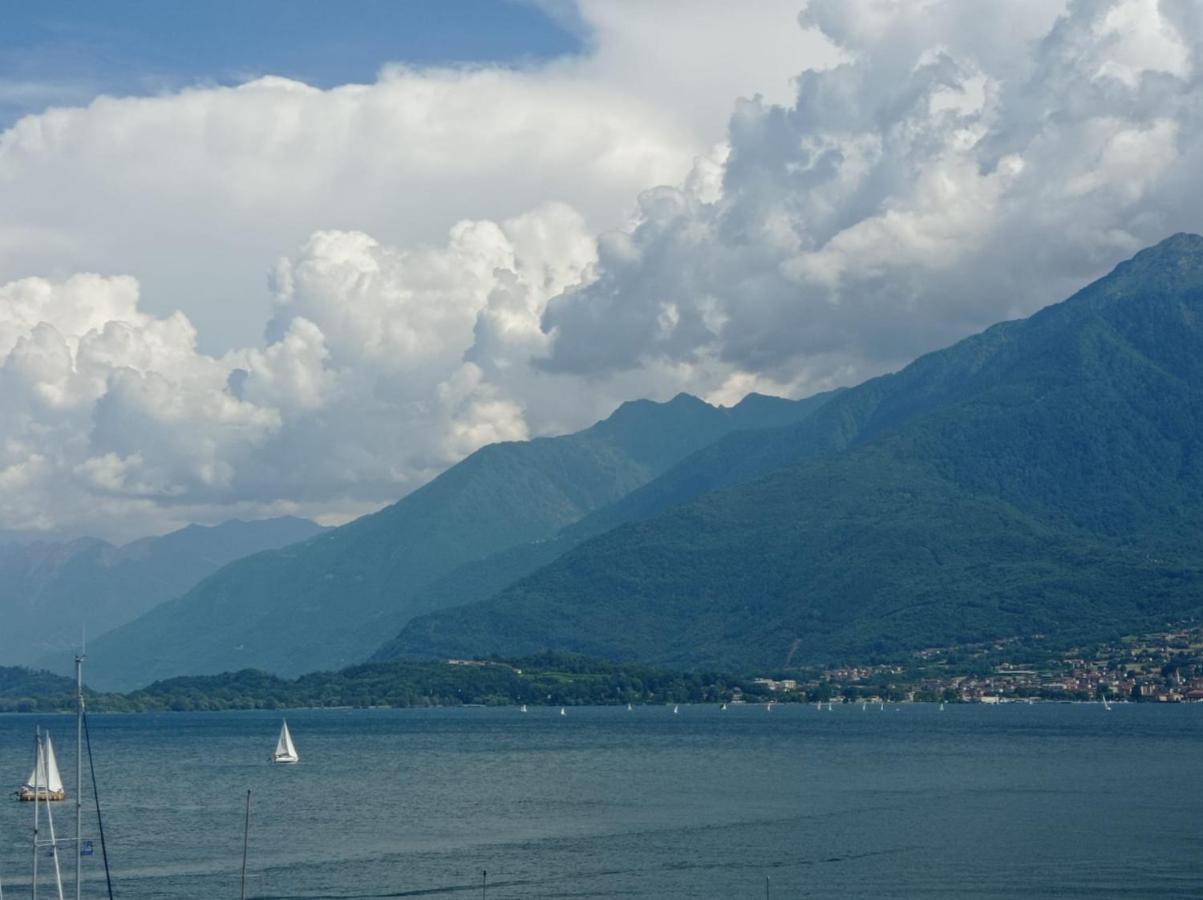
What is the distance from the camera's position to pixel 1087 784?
584 ft

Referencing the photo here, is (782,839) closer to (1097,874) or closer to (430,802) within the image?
(1097,874)

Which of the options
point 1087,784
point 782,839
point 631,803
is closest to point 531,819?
point 631,803

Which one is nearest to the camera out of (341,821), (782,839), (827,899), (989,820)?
(827,899)

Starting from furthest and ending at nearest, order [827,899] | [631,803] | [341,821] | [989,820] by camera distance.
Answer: [631,803], [341,821], [989,820], [827,899]

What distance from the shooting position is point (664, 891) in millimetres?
109062

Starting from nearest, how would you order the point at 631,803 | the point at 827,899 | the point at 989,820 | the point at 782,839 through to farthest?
1. the point at 827,899
2. the point at 782,839
3. the point at 989,820
4. the point at 631,803

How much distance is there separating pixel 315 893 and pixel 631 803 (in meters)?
62.2

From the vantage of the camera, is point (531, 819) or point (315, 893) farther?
point (531, 819)

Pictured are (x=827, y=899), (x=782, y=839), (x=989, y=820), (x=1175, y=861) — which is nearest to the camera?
(x=827, y=899)

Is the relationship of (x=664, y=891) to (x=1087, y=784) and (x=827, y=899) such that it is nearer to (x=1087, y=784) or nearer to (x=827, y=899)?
(x=827, y=899)

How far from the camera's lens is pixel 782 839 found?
134875 millimetres

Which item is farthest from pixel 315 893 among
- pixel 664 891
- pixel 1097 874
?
pixel 1097 874

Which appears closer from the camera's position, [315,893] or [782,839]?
[315,893]

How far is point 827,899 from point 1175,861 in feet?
91.7
